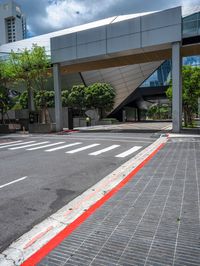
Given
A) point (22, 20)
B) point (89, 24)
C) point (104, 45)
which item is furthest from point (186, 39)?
point (22, 20)

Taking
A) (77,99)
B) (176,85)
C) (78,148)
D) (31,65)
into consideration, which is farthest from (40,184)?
(77,99)

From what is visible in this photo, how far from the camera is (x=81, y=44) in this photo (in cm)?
2728

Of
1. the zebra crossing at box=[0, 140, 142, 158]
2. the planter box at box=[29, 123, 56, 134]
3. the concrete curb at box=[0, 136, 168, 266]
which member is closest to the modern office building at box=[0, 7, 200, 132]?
the planter box at box=[29, 123, 56, 134]

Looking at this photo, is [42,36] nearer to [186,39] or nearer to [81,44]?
[81,44]

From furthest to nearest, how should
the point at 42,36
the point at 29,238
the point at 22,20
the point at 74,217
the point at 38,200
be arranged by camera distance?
the point at 22,20
the point at 42,36
the point at 38,200
the point at 74,217
the point at 29,238

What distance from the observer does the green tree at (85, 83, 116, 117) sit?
47.1 m

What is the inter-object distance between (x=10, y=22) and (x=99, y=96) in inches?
5811

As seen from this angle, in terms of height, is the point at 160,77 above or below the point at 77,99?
above

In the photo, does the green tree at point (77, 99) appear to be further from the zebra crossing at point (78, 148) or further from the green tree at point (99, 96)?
the zebra crossing at point (78, 148)

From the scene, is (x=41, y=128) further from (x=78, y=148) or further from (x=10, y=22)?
(x=10, y=22)

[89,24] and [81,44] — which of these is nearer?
[81,44]

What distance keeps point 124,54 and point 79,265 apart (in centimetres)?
2572

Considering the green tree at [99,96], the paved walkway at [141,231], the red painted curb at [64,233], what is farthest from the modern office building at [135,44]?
the red painted curb at [64,233]

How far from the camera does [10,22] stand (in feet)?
541
